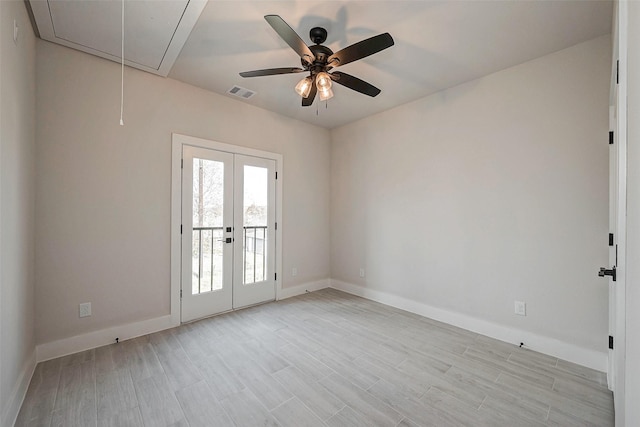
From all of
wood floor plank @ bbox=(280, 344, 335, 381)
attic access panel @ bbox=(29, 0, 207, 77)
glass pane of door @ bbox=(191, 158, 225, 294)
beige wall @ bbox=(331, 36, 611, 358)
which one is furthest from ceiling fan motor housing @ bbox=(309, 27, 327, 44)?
wood floor plank @ bbox=(280, 344, 335, 381)

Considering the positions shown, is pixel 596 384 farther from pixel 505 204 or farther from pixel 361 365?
pixel 361 365

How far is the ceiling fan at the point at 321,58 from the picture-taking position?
181cm

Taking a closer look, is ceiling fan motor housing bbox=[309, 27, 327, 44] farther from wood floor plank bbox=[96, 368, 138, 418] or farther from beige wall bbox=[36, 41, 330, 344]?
wood floor plank bbox=[96, 368, 138, 418]

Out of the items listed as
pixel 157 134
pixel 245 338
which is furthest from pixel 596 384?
pixel 157 134

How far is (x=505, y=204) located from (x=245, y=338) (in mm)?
3059

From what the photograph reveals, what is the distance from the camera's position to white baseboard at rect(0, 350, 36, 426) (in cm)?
157

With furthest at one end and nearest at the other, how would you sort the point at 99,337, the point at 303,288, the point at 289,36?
the point at 303,288 < the point at 99,337 < the point at 289,36

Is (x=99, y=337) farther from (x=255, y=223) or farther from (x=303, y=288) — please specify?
(x=303, y=288)

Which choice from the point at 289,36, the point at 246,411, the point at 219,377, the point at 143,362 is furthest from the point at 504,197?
the point at 143,362

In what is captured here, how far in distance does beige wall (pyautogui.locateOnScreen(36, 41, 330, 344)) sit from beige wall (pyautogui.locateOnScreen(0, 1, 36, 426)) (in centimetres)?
14

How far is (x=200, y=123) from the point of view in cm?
329

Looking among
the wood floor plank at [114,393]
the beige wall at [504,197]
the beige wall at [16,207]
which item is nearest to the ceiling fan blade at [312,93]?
the beige wall at [504,197]

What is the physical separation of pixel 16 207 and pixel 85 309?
120 centimetres

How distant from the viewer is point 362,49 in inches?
74.6
